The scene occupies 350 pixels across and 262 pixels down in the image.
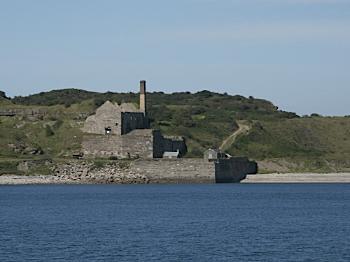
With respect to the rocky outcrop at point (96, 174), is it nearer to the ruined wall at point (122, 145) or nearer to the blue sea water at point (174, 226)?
the ruined wall at point (122, 145)

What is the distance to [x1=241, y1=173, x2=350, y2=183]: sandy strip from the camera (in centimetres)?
10544

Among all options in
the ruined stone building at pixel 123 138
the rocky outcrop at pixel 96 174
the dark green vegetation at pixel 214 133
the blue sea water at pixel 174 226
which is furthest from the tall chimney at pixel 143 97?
the blue sea water at pixel 174 226

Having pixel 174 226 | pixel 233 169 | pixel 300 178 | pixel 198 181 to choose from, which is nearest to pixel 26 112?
pixel 198 181

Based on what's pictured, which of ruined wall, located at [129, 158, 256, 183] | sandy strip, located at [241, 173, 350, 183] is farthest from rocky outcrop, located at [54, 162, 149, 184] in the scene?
sandy strip, located at [241, 173, 350, 183]

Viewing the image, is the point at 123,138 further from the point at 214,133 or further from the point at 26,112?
the point at 214,133

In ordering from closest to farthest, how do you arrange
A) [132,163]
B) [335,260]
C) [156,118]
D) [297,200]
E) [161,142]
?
1. [335,260]
2. [297,200]
3. [132,163]
4. [161,142]
5. [156,118]

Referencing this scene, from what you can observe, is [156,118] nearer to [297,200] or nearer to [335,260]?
[297,200]

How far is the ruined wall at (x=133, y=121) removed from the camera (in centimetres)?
10681

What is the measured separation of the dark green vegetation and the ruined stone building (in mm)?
3434

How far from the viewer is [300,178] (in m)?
108

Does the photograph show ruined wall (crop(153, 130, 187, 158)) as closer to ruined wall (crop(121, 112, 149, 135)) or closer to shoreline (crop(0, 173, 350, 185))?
ruined wall (crop(121, 112, 149, 135))

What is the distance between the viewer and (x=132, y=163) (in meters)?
98.5

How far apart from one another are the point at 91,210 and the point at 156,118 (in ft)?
212

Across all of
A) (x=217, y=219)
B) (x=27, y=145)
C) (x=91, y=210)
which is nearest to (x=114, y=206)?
(x=91, y=210)
